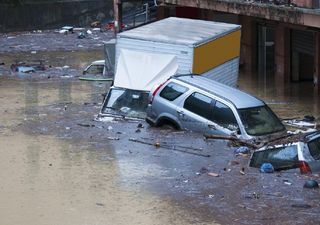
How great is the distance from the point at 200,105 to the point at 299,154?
497 centimetres

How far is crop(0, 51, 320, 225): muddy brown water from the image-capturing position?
1490cm

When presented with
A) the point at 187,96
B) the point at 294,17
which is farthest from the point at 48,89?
the point at 187,96

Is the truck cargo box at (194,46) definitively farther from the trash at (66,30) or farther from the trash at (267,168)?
the trash at (66,30)

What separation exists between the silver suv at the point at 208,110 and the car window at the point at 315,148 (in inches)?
138

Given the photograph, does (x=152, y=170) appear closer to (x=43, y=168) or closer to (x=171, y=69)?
(x=43, y=168)

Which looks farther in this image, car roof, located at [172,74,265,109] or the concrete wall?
the concrete wall

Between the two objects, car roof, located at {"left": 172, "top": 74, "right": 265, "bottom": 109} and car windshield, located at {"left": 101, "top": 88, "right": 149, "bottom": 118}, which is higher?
car roof, located at {"left": 172, "top": 74, "right": 265, "bottom": 109}

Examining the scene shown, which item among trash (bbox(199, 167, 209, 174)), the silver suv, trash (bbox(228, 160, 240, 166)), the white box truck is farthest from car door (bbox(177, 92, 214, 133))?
trash (bbox(199, 167, 209, 174))

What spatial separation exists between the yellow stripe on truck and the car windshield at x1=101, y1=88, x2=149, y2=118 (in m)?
1.76

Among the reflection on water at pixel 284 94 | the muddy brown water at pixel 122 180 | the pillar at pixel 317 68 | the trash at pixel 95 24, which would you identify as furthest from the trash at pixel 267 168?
the trash at pixel 95 24

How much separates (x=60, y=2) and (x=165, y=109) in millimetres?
38031

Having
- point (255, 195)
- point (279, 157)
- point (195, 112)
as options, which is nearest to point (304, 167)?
point (279, 157)

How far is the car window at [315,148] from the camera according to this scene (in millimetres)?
16391

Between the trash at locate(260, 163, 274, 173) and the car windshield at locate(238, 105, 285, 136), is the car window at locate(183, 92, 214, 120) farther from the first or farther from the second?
the trash at locate(260, 163, 274, 173)
